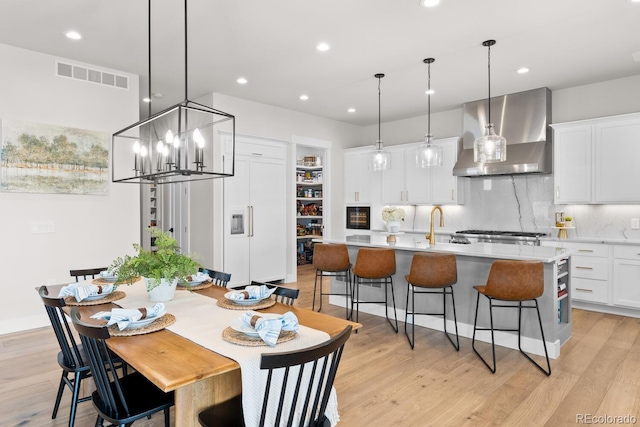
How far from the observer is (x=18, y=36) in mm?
3727

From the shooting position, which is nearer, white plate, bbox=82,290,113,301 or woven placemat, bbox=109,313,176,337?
woven placemat, bbox=109,313,176,337

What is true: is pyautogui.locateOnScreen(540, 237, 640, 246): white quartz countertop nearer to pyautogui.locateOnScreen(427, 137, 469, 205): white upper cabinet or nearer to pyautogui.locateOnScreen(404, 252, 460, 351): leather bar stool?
pyautogui.locateOnScreen(427, 137, 469, 205): white upper cabinet

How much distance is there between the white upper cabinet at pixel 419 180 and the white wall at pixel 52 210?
4.12 metres

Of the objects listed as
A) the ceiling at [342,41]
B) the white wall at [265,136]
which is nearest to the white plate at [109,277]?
the ceiling at [342,41]

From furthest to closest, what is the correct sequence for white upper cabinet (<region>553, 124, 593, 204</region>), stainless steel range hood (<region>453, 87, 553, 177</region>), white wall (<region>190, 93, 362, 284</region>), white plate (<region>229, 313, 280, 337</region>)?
white wall (<region>190, 93, 362, 284</region>)
stainless steel range hood (<region>453, 87, 553, 177</region>)
white upper cabinet (<region>553, 124, 593, 204</region>)
white plate (<region>229, 313, 280, 337</region>)

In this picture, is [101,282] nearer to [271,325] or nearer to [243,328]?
[243,328]

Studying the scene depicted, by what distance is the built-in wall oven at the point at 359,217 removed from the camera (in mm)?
7273

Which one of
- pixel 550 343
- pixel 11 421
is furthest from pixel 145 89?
pixel 550 343

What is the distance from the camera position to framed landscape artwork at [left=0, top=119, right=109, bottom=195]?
3.97 m

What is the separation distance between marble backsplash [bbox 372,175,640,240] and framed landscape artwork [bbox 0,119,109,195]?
4.88 m

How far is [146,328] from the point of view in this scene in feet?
5.97

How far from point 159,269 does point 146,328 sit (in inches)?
18.7

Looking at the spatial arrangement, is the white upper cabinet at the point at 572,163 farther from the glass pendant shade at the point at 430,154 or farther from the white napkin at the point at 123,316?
the white napkin at the point at 123,316

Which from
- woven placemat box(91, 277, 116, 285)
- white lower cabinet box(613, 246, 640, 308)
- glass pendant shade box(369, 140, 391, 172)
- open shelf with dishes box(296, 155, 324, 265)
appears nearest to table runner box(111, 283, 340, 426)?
woven placemat box(91, 277, 116, 285)
